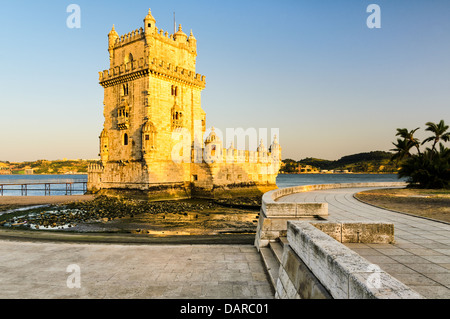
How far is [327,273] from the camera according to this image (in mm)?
3801

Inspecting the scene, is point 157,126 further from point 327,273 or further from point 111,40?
point 327,273

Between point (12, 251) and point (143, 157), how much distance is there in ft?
75.9

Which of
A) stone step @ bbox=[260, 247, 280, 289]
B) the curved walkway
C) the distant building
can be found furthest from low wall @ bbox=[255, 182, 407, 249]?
the distant building

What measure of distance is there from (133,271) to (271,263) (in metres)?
3.85

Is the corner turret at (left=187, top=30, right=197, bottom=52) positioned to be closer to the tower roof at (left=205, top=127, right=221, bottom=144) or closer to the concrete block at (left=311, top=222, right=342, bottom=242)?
the tower roof at (left=205, top=127, right=221, bottom=144)

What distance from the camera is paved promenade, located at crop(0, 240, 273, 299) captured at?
6.48 metres

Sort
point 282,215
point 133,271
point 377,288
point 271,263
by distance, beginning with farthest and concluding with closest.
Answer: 1. point 282,215
2. point 133,271
3. point 271,263
4. point 377,288

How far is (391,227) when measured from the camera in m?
6.45

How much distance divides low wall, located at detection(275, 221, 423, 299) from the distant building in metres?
29.0

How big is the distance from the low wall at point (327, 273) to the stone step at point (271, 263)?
108 centimetres

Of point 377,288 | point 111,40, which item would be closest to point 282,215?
point 377,288

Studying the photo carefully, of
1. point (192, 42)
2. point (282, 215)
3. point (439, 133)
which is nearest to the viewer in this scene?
point (282, 215)
